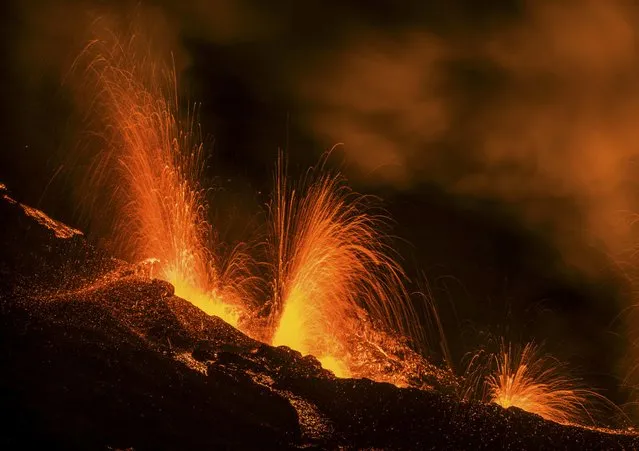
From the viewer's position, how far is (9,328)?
1066cm

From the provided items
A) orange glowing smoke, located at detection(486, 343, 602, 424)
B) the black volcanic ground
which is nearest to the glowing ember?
the black volcanic ground

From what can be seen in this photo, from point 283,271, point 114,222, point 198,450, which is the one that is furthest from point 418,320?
point 198,450

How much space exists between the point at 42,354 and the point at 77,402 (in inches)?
34.2

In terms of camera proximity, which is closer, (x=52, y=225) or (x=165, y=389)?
(x=165, y=389)

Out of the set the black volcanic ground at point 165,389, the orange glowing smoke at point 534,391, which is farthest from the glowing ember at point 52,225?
the orange glowing smoke at point 534,391

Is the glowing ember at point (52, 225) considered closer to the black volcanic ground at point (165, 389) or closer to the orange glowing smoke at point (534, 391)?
the black volcanic ground at point (165, 389)

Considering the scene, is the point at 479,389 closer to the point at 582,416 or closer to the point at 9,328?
the point at 582,416

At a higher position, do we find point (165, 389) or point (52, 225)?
point (52, 225)

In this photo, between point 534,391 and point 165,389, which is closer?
point 165,389

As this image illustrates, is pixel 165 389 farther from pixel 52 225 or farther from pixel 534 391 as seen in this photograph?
pixel 534 391

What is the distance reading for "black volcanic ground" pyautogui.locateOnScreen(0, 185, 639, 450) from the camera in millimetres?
10172

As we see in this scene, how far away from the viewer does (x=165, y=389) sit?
10.8 metres

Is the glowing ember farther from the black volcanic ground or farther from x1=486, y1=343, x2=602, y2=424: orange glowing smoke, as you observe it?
x1=486, y1=343, x2=602, y2=424: orange glowing smoke

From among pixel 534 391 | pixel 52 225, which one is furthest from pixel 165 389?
pixel 534 391
